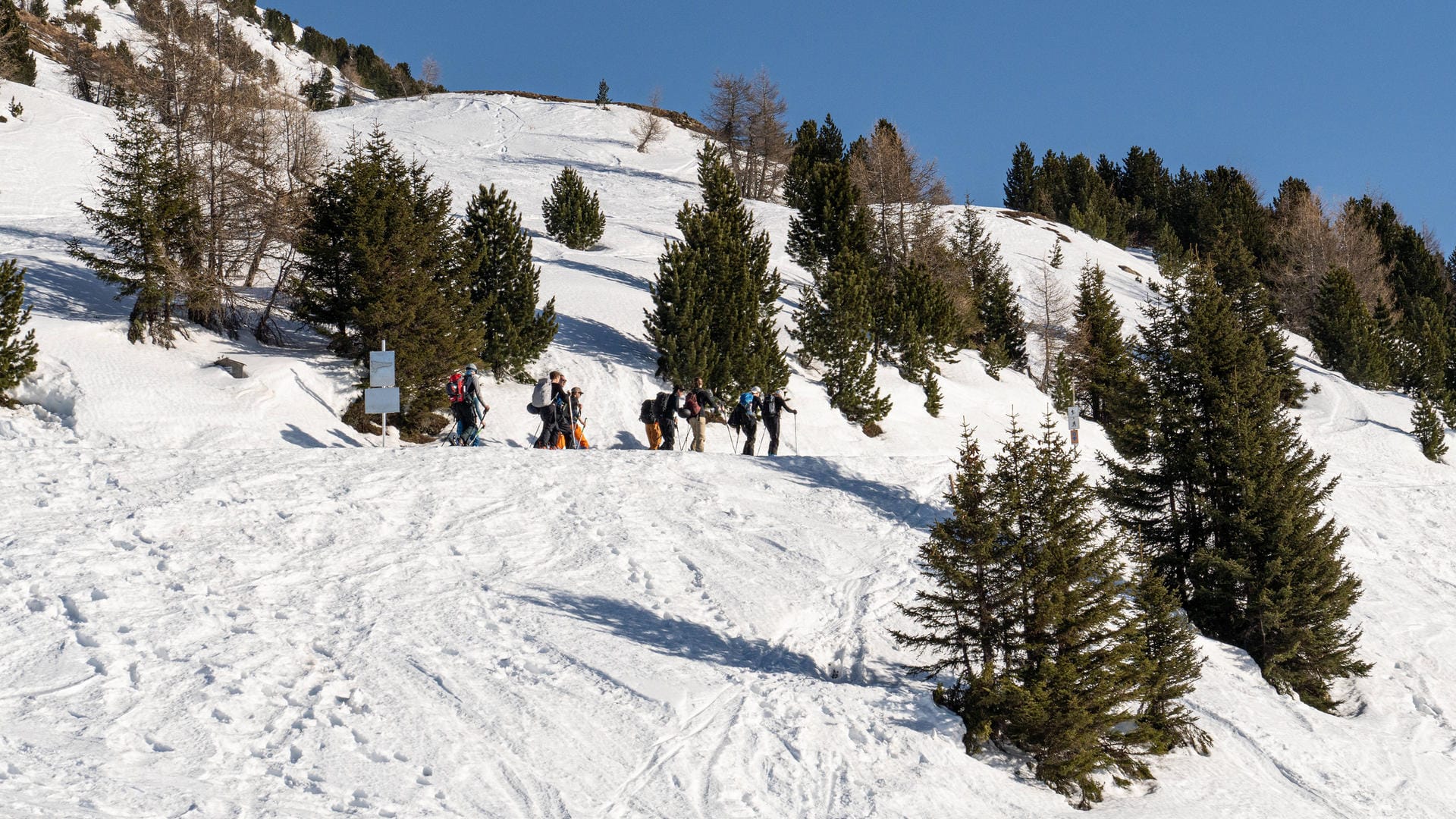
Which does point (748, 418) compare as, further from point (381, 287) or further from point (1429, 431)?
point (1429, 431)

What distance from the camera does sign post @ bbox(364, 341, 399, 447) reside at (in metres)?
15.0

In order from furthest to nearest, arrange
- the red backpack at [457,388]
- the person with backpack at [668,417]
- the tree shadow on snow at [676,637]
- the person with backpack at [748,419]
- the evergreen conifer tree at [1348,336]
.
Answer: the evergreen conifer tree at [1348,336] < the person with backpack at [748,419] < the person with backpack at [668,417] < the red backpack at [457,388] < the tree shadow on snow at [676,637]

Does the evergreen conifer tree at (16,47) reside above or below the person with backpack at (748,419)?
above

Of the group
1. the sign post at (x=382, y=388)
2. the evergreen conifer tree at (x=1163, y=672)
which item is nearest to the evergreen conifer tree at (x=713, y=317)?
the sign post at (x=382, y=388)

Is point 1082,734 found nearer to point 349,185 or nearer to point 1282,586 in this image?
point 1282,586

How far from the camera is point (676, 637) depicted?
9.55 meters

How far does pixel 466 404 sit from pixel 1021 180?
7748 centimetres

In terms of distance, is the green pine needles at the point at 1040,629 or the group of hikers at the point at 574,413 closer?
the green pine needles at the point at 1040,629

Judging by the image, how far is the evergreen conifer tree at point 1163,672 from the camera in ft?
29.1

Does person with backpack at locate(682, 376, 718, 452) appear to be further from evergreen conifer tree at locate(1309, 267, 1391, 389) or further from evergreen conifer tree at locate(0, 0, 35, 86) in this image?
evergreen conifer tree at locate(0, 0, 35, 86)

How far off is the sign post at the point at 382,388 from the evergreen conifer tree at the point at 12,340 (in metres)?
5.45

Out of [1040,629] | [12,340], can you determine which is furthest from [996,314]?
[12,340]

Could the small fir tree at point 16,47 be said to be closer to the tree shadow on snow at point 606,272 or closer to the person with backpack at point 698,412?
the tree shadow on snow at point 606,272

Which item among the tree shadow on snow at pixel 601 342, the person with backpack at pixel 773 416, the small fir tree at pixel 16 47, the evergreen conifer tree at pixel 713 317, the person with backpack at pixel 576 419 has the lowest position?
the person with backpack at pixel 576 419
